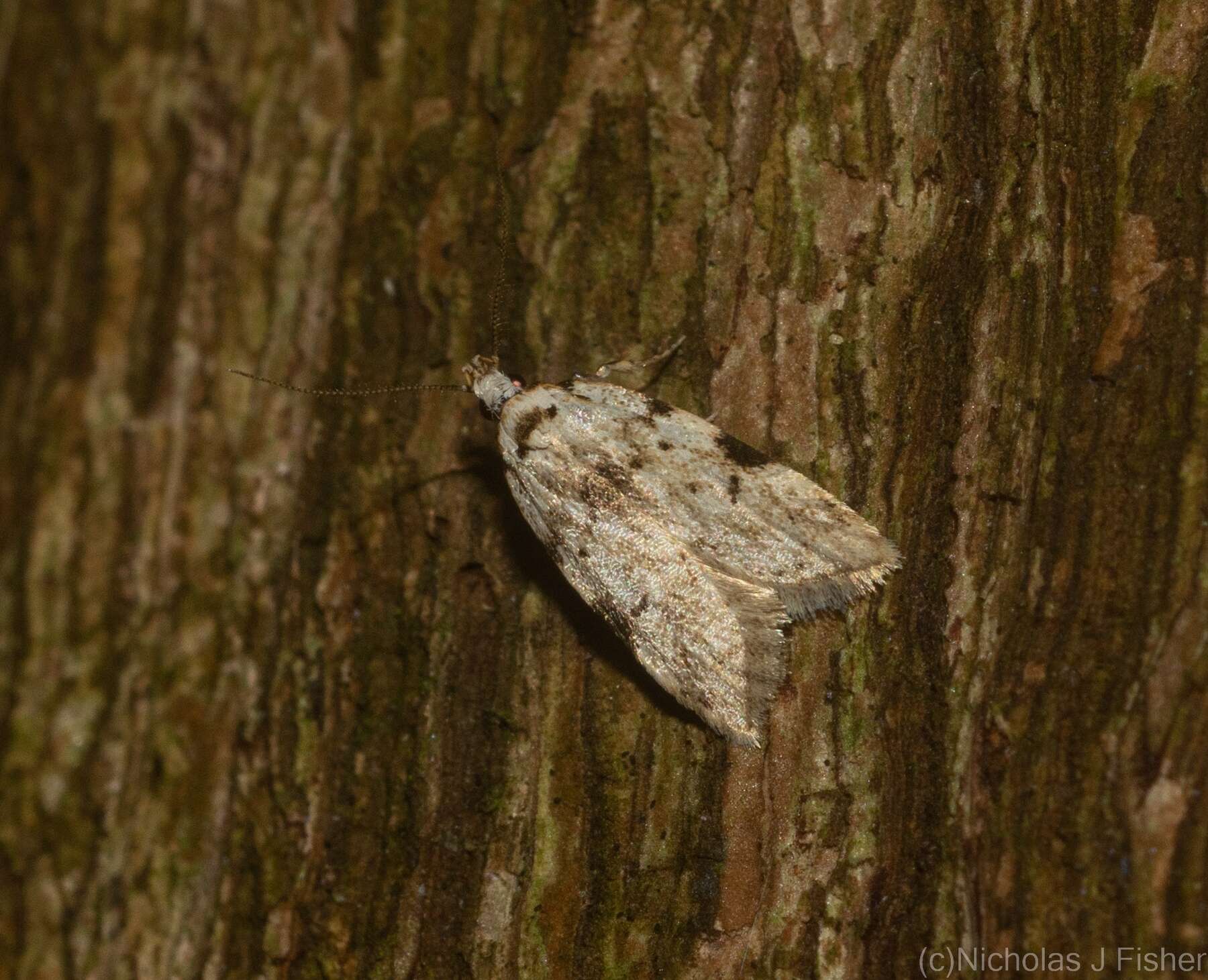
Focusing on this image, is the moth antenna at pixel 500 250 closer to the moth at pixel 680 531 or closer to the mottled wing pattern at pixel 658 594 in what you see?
the moth at pixel 680 531

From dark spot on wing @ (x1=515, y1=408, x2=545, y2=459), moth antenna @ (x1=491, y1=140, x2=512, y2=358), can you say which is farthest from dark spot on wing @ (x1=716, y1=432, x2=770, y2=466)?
moth antenna @ (x1=491, y1=140, x2=512, y2=358)

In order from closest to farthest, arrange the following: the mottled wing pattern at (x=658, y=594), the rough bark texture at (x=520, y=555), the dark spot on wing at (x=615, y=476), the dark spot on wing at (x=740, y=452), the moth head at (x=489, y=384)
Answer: the rough bark texture at (x=520, y=555) < the mottled wing pattern at (x=658, y=594) < the dark spot on wing at (x=740, y=452) < the moth head at (x=489, y=384) < the dark spot on wing at (x=615, y=476)

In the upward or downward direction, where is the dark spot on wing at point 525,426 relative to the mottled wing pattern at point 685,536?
upward

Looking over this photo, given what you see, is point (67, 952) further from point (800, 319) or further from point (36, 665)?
point (800, 319)

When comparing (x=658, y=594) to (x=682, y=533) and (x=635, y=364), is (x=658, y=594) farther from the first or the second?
(x=635, y=364)

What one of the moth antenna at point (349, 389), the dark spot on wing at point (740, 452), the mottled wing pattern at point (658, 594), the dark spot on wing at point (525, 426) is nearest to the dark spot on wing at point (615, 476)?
the mottled wing pattern at point (658, 594)

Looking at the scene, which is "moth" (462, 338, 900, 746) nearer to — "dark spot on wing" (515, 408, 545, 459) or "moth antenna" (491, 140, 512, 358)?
"dark spot on wing" (515, 408, 545, 459)

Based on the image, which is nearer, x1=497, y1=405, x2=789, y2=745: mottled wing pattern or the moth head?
x1=497, y1=405, x2=789, y2=745: mottled wing pattern
